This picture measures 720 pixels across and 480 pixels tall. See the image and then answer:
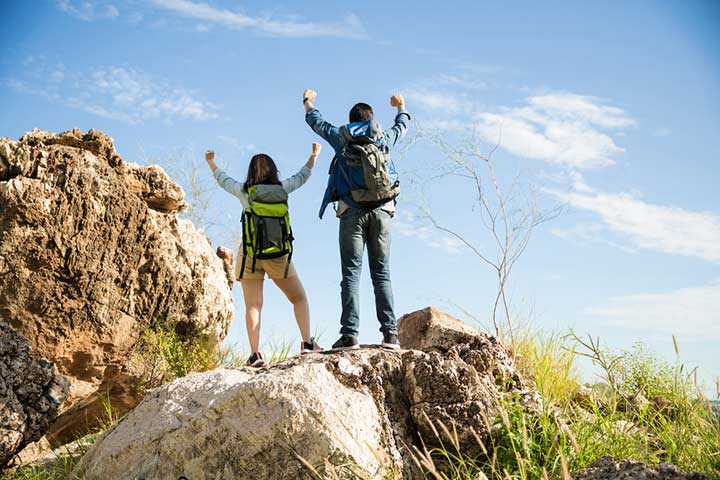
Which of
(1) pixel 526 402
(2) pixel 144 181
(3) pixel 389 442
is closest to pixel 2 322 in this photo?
(2) pixel 144 181

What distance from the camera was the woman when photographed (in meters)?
7.12

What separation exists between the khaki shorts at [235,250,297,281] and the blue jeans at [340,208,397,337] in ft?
3.17

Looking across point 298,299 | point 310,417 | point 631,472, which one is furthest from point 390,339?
point 631,472

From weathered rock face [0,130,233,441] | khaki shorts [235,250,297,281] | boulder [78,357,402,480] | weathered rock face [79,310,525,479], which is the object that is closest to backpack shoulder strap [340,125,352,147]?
khaki shorts [235,250,297,281]

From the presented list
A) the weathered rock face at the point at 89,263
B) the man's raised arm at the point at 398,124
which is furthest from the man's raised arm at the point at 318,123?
the weathered rock face at the point at 89,263

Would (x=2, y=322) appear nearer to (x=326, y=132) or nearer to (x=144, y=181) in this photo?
(x=144, y=181)

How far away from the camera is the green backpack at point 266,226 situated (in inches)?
276

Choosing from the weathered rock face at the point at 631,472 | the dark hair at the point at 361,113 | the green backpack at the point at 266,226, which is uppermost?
the dark hair at the point at 361,113

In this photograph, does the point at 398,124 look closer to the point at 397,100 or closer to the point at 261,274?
the point at 397,100

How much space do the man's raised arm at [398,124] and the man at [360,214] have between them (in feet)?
0.36

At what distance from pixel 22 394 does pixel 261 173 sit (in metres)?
3.09

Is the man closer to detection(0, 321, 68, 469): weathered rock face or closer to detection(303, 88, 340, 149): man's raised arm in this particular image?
detection(303, 88, 340, 149): man's raised arm

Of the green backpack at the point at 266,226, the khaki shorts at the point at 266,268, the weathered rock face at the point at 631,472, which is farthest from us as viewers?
the khaki shorts at the point at 266,268

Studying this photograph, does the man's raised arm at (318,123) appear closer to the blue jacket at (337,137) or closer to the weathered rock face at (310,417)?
the blue jacket at (337,137)
